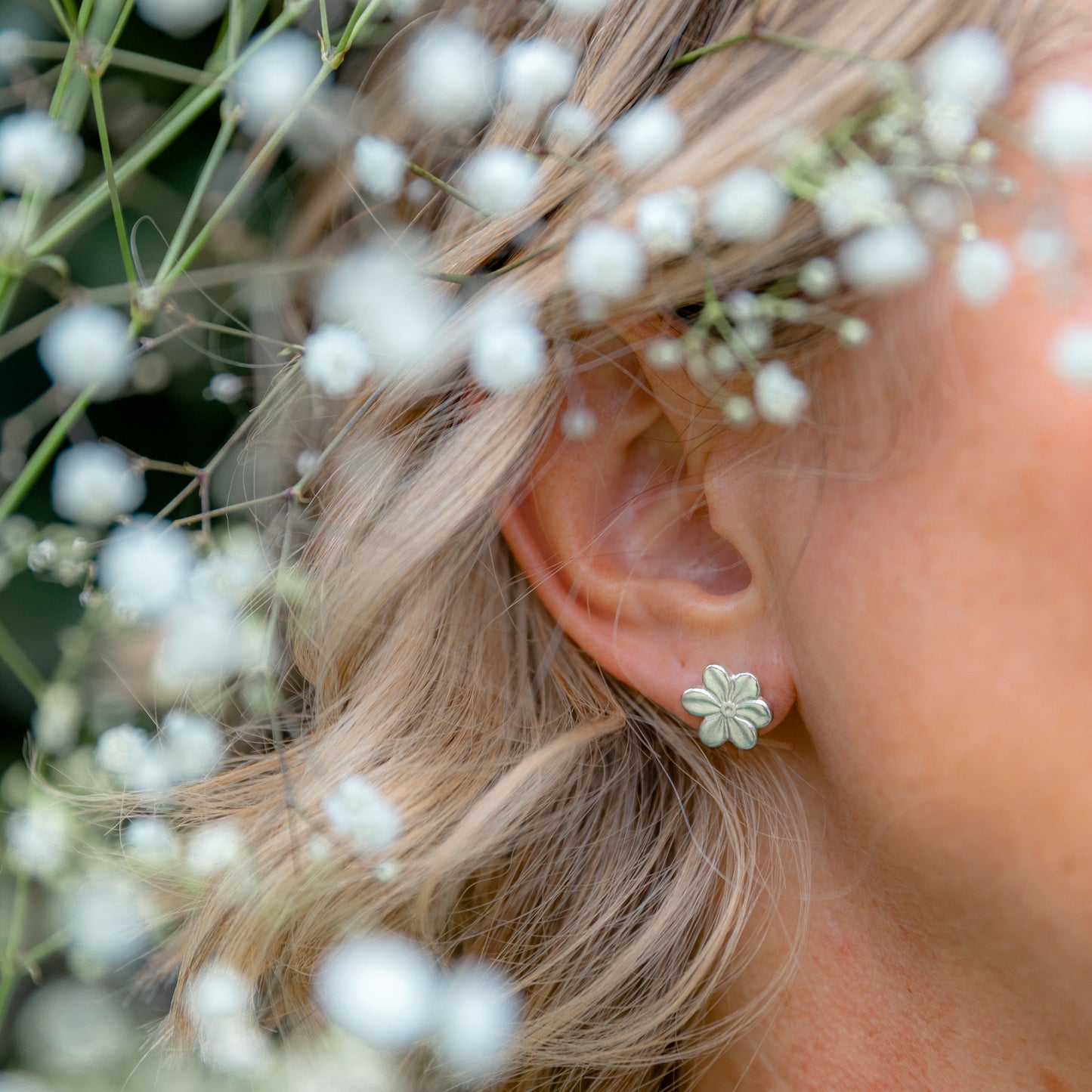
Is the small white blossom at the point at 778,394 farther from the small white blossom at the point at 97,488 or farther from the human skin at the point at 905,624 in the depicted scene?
the small white blossom at the point at 97,488

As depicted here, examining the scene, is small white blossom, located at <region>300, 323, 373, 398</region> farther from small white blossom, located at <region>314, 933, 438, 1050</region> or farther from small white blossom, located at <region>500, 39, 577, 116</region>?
small white blossom, located at <region>314, 933, 438, 1050</region>

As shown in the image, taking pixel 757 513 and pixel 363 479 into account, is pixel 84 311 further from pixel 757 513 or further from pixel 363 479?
pixel 757 513

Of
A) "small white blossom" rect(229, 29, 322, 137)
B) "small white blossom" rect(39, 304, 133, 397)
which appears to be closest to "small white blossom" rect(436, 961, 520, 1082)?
"small white blossom" rect(39, 304, 133, 397)

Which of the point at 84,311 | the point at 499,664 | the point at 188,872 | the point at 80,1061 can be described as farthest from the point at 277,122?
the point at 80,1061

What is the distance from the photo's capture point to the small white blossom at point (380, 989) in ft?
2.07

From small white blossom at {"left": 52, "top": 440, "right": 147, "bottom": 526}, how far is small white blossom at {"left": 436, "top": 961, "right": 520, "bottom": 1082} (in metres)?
0.40

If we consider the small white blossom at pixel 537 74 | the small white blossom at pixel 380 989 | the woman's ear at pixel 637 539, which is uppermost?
the small white blossom at pixel 537 74

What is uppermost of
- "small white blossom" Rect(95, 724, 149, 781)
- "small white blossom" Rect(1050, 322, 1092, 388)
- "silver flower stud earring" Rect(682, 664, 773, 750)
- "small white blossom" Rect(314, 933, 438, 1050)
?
"small white blossom" Rect(1050, 322, 1092, 388)

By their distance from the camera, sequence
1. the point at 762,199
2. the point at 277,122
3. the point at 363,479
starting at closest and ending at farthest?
the point at 762,199, the point at 277,122, the point at 363,479

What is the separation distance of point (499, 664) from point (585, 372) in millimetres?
221

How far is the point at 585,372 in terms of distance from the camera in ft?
2.20

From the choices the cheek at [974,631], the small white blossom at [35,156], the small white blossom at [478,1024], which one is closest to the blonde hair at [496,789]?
the small white blossom at [478,1024]

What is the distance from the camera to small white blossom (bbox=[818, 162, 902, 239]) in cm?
43

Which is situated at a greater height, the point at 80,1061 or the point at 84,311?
the point at 84,311
